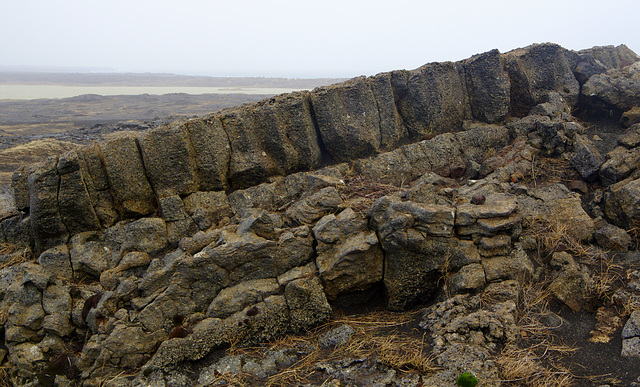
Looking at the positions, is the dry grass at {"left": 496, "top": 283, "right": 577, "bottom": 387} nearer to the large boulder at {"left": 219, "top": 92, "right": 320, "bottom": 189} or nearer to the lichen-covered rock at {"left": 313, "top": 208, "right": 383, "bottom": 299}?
the lichen-covered rock at {"left": 313, "top": 208, "right": 383, "bottom": 299}

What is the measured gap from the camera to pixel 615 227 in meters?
6.82

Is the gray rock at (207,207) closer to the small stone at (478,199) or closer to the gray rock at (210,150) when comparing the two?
the gray rock at (210,150)

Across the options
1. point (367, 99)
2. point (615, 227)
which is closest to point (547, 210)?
point (615, 227)

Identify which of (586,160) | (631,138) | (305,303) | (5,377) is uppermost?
(631,138)

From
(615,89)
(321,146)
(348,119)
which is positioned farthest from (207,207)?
(615,89)

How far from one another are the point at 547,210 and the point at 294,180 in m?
4.80

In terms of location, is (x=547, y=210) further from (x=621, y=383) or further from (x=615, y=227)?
(x=621, y=383)

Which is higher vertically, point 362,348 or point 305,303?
point 305,303

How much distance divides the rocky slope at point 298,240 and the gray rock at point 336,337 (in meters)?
0.06

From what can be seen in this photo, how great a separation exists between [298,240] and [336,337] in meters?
1.62

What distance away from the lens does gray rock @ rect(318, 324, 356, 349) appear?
5.85 meters

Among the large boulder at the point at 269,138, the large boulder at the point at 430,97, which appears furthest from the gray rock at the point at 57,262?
the large boulder at the point at 430,97

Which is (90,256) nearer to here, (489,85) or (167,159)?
(167,159)

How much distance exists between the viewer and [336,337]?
5930 millimetres
